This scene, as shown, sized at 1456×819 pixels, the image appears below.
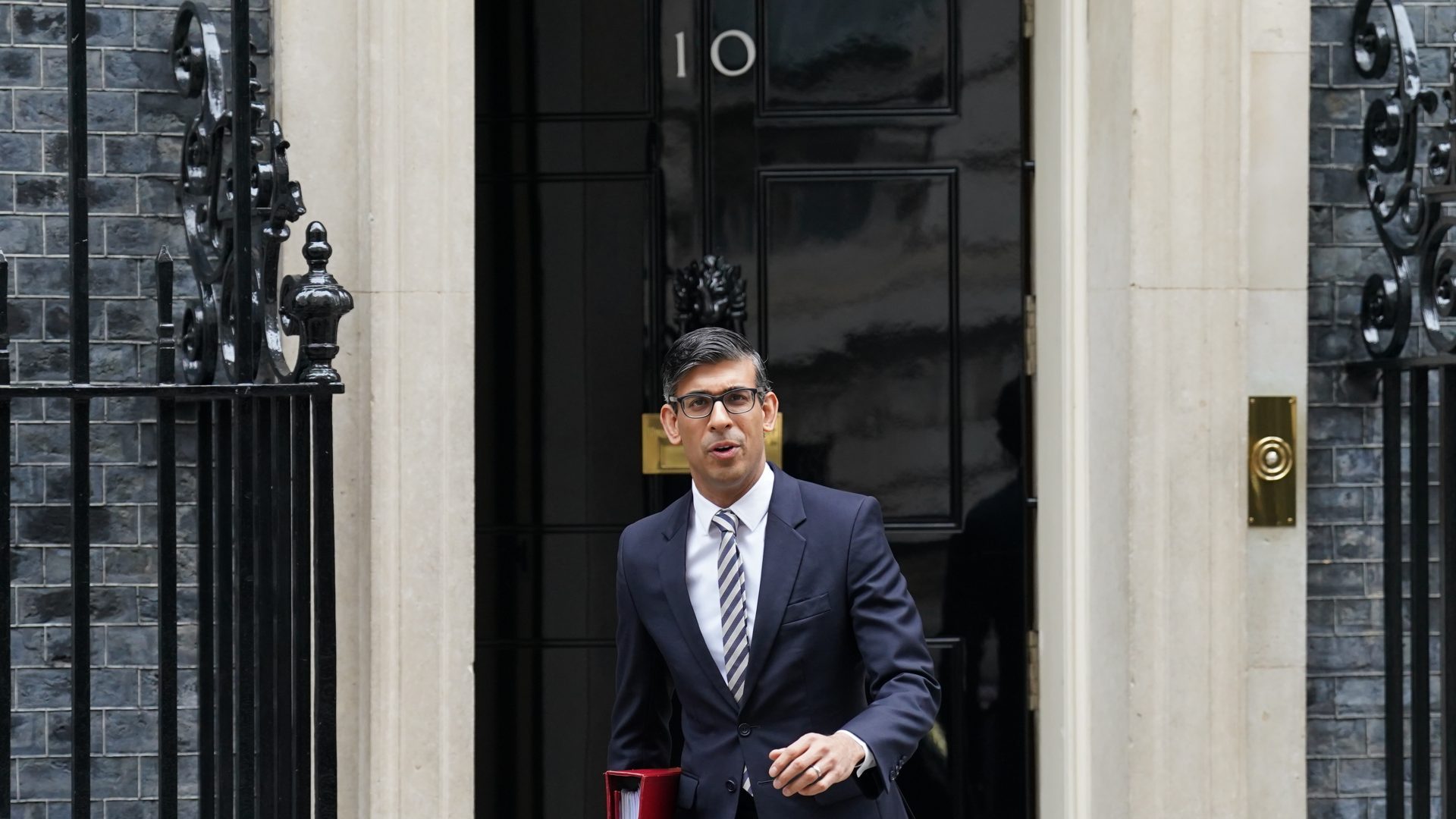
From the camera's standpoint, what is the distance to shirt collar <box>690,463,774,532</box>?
10.3ft

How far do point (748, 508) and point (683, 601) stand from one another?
206 mm

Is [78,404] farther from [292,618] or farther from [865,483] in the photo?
[865,483]

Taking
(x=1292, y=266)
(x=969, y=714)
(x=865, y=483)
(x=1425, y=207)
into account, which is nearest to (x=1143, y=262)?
(x=1292, y=266)

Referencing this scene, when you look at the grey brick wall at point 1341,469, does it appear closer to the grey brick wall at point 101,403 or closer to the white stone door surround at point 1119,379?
the white stone door surround at point 1119,379

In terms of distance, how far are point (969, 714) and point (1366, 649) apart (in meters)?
1.10

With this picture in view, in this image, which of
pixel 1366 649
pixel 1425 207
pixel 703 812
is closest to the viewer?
pixel 703 812

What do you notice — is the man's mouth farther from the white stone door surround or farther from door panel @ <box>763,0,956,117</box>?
door panel @ <box>763,0,956,117</box>

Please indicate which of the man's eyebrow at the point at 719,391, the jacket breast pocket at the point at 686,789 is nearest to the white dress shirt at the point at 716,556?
the jacket breast pocket at the point at 686,789

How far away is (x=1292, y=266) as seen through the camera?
173 inches

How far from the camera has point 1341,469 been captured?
4469 mm

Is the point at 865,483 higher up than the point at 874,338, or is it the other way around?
the point at 874,338

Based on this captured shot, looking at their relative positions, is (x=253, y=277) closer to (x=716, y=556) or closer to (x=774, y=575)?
(x=716, y=556)

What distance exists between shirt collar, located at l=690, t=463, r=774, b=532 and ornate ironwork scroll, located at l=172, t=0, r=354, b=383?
2.67ft

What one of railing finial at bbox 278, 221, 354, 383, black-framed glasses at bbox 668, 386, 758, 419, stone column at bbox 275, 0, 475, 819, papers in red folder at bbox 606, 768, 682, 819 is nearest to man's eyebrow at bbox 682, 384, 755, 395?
black-framed glasses at bbox 668, 386, 758, 419
